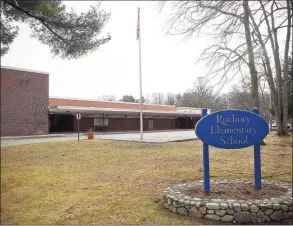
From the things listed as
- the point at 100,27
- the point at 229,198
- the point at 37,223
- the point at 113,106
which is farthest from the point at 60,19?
the point at 113,106

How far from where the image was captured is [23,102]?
31875 millimetres

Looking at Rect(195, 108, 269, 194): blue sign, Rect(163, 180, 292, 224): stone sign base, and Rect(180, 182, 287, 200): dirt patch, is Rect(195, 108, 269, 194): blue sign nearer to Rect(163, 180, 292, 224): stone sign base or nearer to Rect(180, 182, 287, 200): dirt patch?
Rect(180, 182, 287, 200): dirt patch

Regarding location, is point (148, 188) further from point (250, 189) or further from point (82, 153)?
point (82, 153)

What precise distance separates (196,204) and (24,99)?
29.9 meters

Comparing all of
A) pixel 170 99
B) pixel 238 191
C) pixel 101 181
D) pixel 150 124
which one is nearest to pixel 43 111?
pixel 150 124

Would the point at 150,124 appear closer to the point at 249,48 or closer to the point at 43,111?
the point at 43,111

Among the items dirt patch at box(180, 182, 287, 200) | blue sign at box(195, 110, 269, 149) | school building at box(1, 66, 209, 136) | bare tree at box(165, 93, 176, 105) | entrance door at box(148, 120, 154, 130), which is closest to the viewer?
dirt patch at box(180, 182, 287, 200)

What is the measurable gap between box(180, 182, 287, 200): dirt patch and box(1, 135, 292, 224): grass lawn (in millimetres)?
829

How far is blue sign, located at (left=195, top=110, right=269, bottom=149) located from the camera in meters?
6.53

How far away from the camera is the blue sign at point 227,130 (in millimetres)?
6531

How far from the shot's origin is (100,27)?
11000mm

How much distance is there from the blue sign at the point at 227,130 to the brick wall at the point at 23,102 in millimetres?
26347

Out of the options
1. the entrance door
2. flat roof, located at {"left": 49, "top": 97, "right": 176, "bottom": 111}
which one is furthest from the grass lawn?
the entrance door

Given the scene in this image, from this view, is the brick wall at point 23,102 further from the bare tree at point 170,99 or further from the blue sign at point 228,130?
the bare tree at point 170,99
